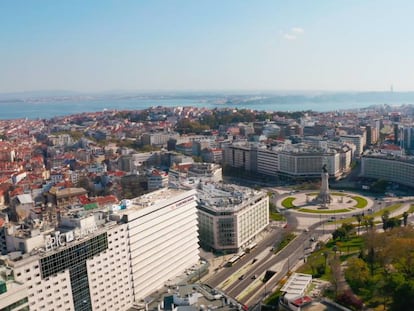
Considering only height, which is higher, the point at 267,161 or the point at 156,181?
the point at 156,181

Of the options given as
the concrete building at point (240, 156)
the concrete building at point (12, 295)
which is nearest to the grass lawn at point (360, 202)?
the concrete building at point (240, 156)

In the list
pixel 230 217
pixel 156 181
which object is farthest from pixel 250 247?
pixel 156 181

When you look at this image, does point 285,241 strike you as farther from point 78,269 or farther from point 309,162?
point 309,162

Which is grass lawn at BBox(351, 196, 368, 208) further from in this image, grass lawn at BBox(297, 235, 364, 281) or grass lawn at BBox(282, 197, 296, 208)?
grass lawn at BBox(297, 235, 364, 281)

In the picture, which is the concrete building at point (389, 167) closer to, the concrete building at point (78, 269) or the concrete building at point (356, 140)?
the concrete building at point (356, 140)

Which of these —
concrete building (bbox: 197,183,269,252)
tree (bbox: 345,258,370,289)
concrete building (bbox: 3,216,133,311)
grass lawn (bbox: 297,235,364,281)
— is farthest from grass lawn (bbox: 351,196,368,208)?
concrete building (bbox: 3,216,133,311)

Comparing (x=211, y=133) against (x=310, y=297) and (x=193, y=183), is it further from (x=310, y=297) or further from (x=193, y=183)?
(x=310, y=297)
